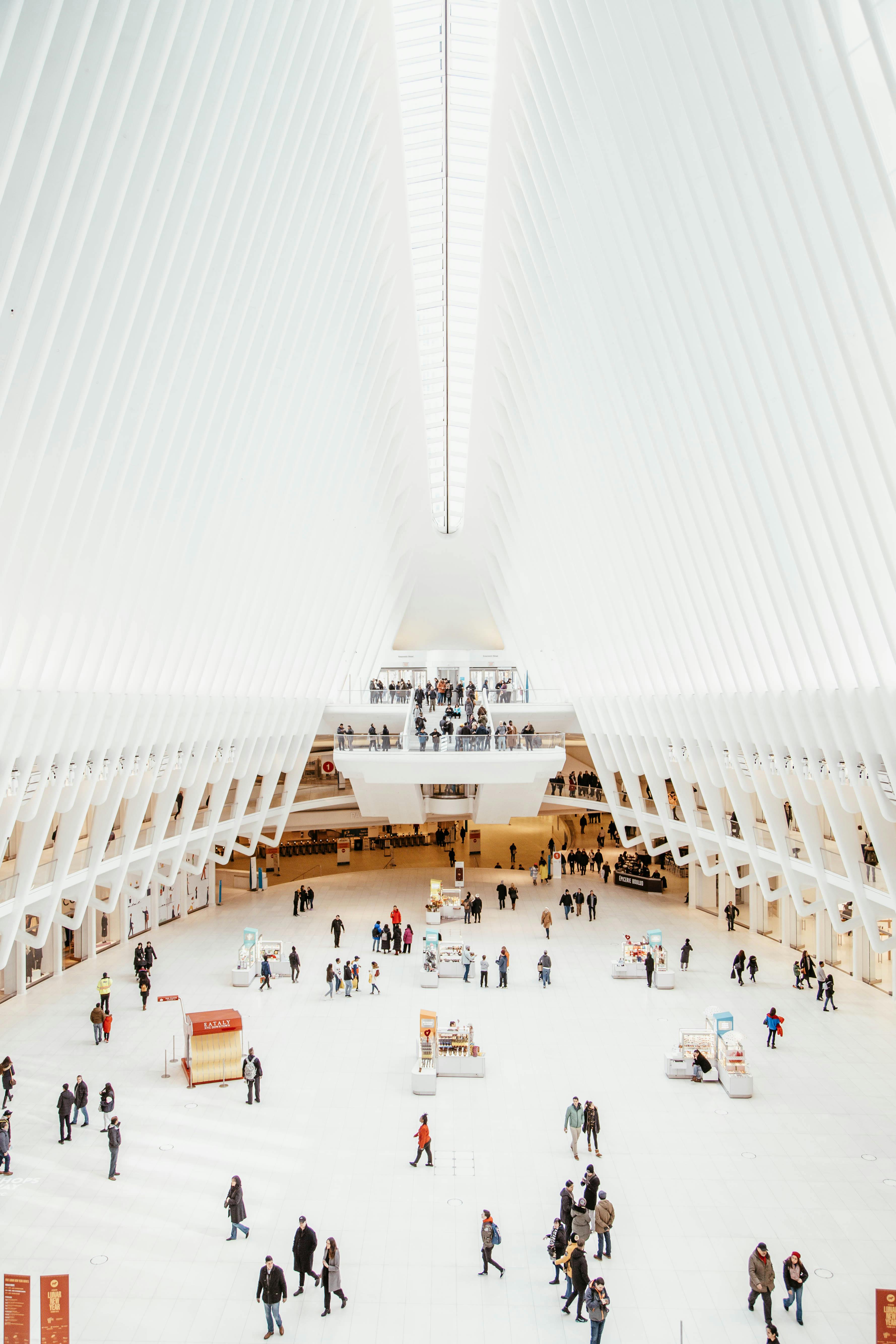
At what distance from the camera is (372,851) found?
126 ft

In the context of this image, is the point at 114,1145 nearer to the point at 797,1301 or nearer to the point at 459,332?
the point at 797,1301

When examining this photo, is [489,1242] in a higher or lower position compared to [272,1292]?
higher

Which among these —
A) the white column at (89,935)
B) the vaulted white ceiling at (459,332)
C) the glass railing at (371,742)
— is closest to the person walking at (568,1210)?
the vaulted white ceiling at (459,332)

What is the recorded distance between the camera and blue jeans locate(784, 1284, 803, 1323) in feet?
31.3

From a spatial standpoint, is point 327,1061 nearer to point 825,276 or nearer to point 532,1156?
point 532,1156

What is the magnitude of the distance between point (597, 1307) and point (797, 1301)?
2361 millimetres

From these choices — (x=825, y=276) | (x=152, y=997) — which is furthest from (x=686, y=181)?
(x=152, y=997)

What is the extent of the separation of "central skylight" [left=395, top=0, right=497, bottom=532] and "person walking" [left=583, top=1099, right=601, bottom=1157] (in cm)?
1736

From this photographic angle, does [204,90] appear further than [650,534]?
No

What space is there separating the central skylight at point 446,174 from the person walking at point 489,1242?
17.9 meters

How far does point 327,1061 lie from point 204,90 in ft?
48.8

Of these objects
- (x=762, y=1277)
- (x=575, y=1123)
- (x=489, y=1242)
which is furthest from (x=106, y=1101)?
(x=762, y=1277)

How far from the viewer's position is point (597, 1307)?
29.3ft

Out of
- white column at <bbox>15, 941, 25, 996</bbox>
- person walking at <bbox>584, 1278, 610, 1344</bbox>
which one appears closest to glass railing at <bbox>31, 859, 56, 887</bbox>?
white column at <bbox>15, 941, 25, 996</bbox>
